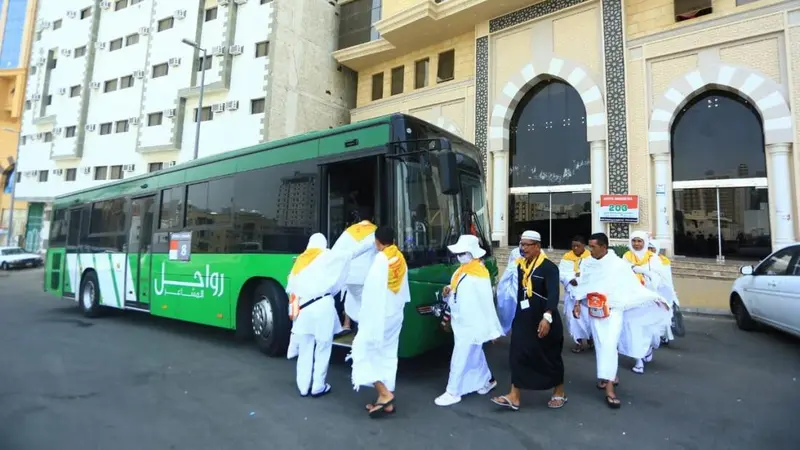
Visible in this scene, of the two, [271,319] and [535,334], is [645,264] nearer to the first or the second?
[535,334]

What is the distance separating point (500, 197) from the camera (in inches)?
638

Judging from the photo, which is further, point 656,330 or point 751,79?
point 751,79

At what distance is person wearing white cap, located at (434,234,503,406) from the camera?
4184 mm

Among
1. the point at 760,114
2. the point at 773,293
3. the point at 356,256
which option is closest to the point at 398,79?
the point at 760,114

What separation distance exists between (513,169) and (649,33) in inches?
243

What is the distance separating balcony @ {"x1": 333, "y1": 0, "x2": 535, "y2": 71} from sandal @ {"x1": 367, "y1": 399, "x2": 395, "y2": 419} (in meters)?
15.9

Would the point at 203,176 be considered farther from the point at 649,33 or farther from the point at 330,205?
the point at 649,33

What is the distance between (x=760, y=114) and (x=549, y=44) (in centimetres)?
684

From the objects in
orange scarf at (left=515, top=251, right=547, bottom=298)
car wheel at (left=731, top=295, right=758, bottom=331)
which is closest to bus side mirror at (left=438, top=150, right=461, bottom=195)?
orange scarf at (left=515, top=251, right=547, bottom=298)

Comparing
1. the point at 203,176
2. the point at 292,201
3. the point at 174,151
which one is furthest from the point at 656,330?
the point at 174,151

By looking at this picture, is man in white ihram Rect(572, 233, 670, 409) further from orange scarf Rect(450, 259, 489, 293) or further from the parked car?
the parked car

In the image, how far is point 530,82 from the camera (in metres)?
15.7

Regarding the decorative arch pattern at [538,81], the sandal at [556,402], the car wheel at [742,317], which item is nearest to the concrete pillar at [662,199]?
the decorative arch pattern at [538,81]

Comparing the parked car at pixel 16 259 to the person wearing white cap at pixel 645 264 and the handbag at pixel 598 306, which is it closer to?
the handbag at pixel 598 306
